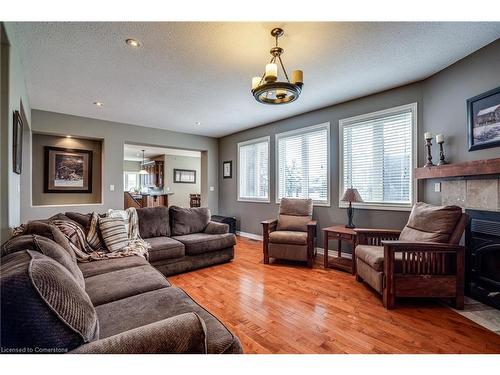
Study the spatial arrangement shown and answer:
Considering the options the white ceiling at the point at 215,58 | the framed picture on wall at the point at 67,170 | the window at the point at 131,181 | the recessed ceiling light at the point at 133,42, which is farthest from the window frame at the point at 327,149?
the window at the point at 131,181

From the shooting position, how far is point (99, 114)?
174 inches

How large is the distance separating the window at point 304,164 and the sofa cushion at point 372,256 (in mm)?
1367

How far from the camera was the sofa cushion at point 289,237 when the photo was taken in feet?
11.3

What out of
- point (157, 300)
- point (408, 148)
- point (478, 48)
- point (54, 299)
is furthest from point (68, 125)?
point (478, 48)

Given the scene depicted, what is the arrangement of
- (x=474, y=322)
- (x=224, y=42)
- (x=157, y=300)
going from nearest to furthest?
(x=157, y=300) < (x=474, y=322) < (x=224, y=42)

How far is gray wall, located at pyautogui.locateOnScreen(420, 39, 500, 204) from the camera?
2318 mm

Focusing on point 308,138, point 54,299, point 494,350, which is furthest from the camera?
point 308,138

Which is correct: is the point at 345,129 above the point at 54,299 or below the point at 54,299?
above

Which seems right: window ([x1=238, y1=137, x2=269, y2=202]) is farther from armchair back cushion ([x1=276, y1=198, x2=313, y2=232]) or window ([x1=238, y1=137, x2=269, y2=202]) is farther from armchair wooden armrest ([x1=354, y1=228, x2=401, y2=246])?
armchair wooden armrest ([x1=354, y1=228, x2=401, y2=246])

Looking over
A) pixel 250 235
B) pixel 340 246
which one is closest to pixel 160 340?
pixel 340 246

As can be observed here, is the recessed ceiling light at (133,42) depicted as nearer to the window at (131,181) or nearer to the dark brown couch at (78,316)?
the dark brown couch at (78,316)

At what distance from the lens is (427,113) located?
3020 mm

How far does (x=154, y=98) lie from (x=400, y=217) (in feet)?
13.1
